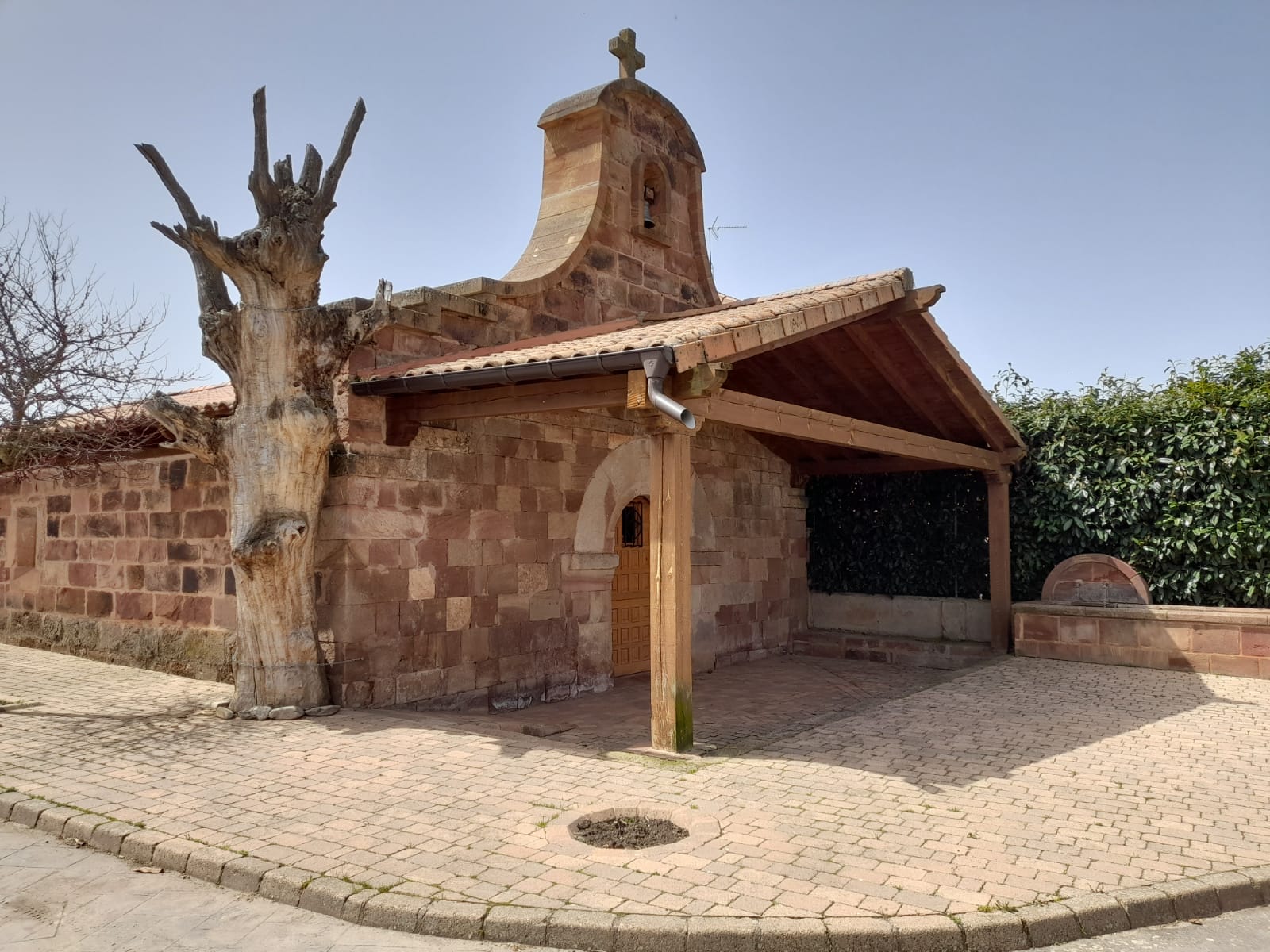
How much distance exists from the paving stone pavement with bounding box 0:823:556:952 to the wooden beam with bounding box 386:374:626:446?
11.7 ft

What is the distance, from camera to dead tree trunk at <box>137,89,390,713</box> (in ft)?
23.4

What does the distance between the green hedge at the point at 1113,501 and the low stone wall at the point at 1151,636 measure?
45 centimetres

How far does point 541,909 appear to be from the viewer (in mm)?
3699

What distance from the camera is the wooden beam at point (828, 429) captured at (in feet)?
21.9

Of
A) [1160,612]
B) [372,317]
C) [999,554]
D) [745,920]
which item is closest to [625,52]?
[372,317]

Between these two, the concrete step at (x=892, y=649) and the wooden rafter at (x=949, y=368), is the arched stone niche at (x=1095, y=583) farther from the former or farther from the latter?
the wooden rafter at (x=949, y=368)

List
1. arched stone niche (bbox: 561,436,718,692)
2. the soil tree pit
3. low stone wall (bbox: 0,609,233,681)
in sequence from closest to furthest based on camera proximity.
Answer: the soil tree pit → low stone wall (bbox: 0,609,233,681) → arched stone niche (bbox: 561,436,718,692)

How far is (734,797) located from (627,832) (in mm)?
801

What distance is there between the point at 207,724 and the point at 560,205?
631cm

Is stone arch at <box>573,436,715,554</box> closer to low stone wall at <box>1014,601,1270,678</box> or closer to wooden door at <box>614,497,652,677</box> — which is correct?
wooden door at <box>614,497,652,677</box>

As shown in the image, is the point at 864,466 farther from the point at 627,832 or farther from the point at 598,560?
the point at 627,832

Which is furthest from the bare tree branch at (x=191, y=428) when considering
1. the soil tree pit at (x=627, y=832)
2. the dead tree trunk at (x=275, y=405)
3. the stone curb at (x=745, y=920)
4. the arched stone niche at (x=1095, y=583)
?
the arched stone niche at (x=1095, y=583)

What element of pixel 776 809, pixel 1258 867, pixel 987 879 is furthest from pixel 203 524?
pixel 1258 867

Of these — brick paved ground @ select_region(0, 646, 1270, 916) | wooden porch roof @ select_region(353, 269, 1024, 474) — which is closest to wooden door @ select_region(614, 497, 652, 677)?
wooden porch roof @ select_region(353, 269, 1024, 474)
